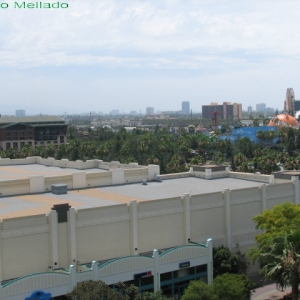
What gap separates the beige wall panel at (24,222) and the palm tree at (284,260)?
13.8 meters

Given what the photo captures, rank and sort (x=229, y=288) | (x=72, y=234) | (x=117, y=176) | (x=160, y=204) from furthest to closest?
1. (x=117, y=176)
2. (x=160, y=204)
3. (x=72, y=234)
4. (x=229, y=288)

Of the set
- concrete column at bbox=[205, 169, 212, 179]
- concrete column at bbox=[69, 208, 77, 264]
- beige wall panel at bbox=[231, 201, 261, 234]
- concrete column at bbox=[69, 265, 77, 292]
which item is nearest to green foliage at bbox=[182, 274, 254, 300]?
concrete column at bbox=[69, 265, 77, 292]

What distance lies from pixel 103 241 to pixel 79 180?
12029mm

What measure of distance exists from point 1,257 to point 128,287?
25.7 ft

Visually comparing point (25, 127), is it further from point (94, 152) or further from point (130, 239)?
point (130, 239)

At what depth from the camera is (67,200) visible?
41.4 meters

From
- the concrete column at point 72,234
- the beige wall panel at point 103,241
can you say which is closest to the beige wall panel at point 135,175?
the beige wall panel at point 103,241

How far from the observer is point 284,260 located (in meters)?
30.5

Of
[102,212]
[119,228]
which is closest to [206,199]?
[119,228]

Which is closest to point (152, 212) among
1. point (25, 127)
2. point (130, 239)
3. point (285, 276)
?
point (130, 239)

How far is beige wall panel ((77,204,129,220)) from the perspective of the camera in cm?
3467

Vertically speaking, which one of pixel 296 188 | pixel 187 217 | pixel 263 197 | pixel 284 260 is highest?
pixel 296 188

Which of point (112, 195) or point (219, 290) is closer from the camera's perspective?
point (219, 290)

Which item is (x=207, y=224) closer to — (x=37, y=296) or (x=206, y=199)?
(x=206, y=199)
